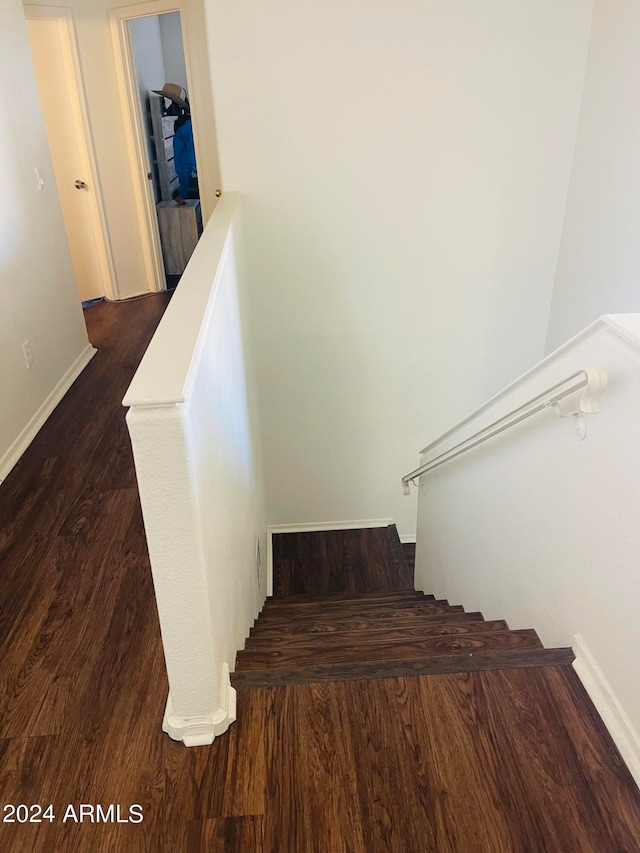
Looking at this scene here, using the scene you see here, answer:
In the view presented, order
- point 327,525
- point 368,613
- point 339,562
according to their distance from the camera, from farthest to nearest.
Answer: point 327,525 < point 339,562 < point 368,613

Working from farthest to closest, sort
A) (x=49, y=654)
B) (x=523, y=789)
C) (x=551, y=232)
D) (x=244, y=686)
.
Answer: (x=551, y=232)
(x=49, y=654)
(x=244, y=686)
(x=523, y=789)

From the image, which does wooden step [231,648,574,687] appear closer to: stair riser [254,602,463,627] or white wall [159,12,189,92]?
stair riser [254,602,463,627]

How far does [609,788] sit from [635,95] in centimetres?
260

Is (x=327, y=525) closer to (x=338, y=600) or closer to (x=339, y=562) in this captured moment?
(x=339, y=562)

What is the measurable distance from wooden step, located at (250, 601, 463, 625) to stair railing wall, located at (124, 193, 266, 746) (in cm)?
52

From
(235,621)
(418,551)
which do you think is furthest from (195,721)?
(418,551)

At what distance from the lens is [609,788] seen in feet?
4.80

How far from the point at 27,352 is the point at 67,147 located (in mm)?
2564

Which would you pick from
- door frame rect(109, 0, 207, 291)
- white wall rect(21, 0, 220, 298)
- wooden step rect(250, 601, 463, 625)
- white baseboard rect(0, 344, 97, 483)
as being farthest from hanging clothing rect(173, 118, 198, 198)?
wooden step rect(250, 601, 463, 625)

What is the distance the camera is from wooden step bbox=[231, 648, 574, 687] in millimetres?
1754

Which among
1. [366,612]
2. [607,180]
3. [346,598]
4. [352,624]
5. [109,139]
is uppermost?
[109,139]

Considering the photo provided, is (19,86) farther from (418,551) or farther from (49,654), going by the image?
(418,551)

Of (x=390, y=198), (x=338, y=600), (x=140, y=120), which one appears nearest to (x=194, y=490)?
(x=338, y=600)

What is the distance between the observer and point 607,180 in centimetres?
296
